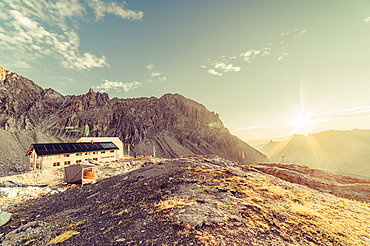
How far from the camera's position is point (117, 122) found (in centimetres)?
10719

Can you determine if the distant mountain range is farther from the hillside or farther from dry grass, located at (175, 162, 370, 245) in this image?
the hillside

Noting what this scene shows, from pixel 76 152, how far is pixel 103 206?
113 feet

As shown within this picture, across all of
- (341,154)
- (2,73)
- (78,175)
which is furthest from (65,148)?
(341,154)

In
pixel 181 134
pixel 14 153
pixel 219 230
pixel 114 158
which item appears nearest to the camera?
pixel 219 230

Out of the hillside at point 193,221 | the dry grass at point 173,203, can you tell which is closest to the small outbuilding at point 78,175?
the hillside at point 193,221

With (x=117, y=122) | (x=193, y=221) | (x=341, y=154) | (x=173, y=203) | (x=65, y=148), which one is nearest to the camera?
(x=193, y=221)

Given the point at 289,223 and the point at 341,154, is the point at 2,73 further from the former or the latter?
the point at 341,154

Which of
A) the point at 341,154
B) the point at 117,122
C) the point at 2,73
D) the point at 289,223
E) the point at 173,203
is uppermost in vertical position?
the point at 2,73

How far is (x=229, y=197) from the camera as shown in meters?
9.01

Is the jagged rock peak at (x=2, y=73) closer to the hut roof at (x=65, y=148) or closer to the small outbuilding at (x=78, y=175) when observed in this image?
the hut roof at (x=65, y=148)

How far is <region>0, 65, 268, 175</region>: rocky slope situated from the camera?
8137cm

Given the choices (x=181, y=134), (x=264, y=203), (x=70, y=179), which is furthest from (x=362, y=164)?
(x=70, y=179)

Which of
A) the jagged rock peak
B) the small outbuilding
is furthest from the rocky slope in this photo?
the small outbuilding

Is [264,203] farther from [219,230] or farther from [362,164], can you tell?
[362,164]
